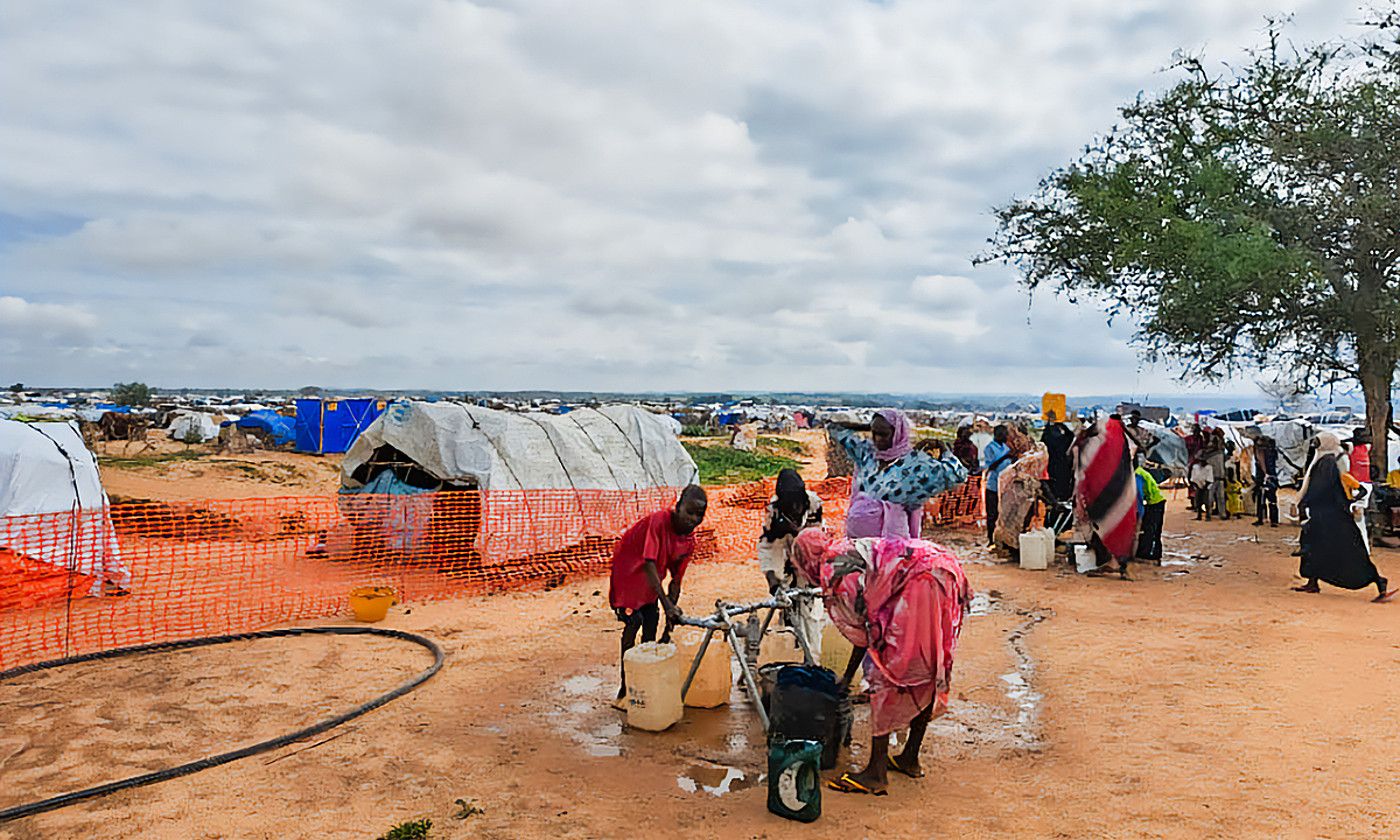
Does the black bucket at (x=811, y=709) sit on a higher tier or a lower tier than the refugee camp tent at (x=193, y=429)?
lower

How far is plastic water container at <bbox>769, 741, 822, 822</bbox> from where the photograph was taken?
408 cm

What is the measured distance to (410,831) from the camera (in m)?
3.99

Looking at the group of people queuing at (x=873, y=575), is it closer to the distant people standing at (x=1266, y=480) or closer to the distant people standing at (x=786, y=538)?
the distant people standing at (x=786, y=538)

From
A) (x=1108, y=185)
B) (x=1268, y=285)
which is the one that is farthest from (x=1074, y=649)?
(x=1108, y=185)

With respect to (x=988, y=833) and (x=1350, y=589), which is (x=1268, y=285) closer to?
(x=1350, y=589)

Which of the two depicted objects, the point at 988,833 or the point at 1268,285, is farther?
the point at 1268,285

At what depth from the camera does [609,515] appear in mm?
12023

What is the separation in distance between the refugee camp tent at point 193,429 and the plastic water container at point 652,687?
1294 inches

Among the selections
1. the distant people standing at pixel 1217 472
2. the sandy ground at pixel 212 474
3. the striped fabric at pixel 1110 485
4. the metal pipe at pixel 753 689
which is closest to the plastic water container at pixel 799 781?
the metal pipe at pixel 753 689

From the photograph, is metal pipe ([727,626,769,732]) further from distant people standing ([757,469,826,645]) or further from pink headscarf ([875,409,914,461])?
pink headscarf ([875,409,914,461])

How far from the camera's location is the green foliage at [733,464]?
2738 cm

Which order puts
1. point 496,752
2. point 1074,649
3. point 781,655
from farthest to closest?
point 1074,649 → point 781,655 → point 496,752

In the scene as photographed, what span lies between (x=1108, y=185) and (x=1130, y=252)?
62.8 inches

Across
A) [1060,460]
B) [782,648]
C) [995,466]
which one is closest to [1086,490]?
[1060,460]
